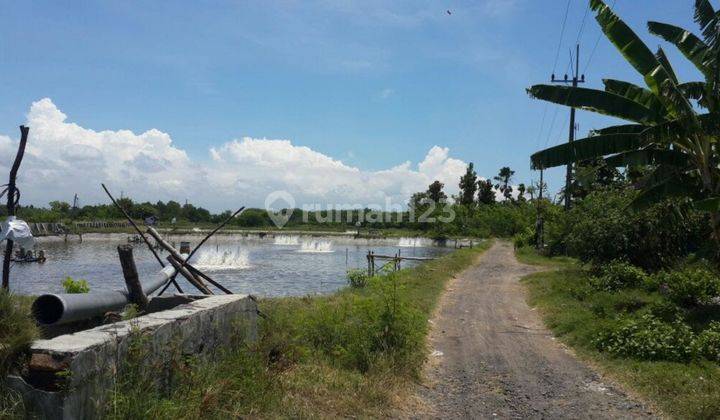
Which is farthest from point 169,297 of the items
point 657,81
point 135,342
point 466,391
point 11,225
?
point 657,81

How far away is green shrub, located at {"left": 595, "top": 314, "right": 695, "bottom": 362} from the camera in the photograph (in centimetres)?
810

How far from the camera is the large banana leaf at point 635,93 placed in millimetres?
10069

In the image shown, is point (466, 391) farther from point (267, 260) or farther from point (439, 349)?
point (267, 260)

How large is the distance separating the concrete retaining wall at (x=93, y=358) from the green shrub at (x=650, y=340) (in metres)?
6.35

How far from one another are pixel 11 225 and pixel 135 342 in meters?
2.08

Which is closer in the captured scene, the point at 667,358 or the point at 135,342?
the point at 135,342

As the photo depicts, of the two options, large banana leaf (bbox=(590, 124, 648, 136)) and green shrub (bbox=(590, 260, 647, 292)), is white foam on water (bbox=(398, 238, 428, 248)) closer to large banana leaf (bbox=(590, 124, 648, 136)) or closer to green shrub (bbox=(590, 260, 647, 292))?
green shrub (bbox=(590, 260, 647, 292))

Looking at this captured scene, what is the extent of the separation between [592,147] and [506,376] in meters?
4.58

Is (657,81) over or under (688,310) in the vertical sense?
over

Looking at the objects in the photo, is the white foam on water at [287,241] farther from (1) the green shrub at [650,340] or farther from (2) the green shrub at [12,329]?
(2) the green shrub at [12,329]

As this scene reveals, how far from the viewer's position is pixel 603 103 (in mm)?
10039

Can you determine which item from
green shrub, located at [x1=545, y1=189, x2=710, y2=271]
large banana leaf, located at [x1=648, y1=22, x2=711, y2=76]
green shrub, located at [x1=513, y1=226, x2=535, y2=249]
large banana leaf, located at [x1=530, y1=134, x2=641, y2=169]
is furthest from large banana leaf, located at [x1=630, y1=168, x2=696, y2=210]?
green shrub, located at [x1=513, y1=226, x2=535, y2=249]

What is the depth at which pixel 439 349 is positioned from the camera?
9.82 meters

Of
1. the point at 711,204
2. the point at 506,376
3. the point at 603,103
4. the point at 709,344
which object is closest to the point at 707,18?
the point at 603,103
